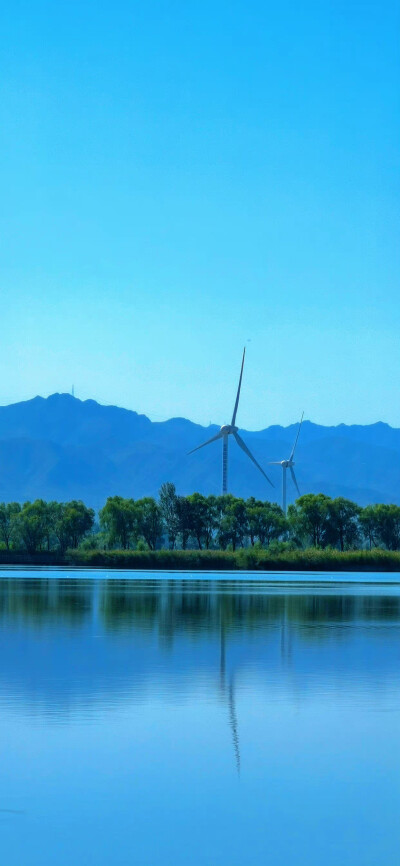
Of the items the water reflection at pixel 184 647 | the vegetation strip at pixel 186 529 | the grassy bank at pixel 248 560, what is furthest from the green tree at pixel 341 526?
the water reflection at pixel 184 647

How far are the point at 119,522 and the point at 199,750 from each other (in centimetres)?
13775

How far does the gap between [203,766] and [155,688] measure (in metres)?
7.17

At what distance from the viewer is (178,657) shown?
3028cm

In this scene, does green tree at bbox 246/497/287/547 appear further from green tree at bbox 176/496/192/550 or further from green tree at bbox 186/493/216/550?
green tree at bbox 176/496/192/550

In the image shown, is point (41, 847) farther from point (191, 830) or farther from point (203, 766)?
point (203, 766)

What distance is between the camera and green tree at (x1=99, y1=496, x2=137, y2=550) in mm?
155375

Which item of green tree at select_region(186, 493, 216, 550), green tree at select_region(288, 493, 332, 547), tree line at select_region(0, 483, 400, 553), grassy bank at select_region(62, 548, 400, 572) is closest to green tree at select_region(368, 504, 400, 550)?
tree line at select_region(0, 483, 400, 553)

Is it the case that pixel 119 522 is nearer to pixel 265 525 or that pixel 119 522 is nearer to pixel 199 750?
pixel 265 525

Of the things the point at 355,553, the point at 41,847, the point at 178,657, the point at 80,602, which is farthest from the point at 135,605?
the point at 355,553

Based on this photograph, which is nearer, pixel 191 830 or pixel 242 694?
pixel 191 830

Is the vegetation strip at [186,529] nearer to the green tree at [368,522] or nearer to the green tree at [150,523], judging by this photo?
the green tree at [150,523]

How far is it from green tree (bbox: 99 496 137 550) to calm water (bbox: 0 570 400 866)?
119 meters

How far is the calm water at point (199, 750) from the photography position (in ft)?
44.3

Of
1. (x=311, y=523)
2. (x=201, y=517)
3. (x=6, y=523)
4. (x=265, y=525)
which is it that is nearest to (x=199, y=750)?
(x=311, y=523)
